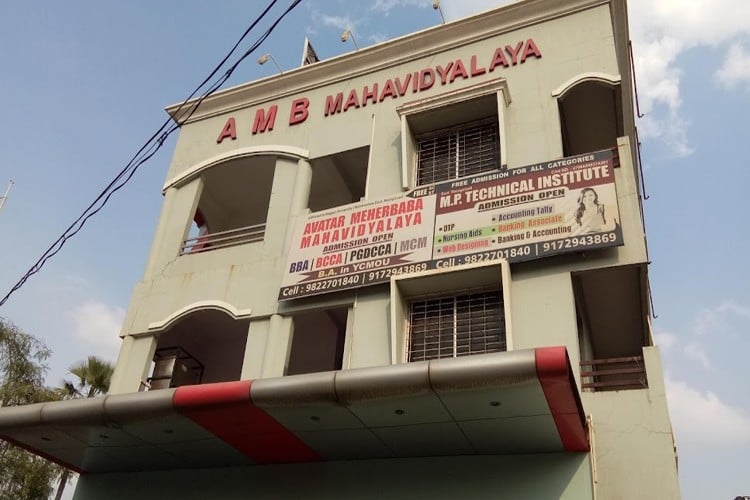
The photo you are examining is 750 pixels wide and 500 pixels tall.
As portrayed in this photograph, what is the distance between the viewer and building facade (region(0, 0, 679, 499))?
7625 mm

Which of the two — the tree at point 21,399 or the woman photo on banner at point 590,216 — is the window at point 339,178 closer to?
the woman photo on banner at point 590,216

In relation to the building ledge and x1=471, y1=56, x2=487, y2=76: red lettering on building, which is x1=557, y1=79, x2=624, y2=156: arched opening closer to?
x1=471, y1=56, x2=487, y2=76: red lettering on building

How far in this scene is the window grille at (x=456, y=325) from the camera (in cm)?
920

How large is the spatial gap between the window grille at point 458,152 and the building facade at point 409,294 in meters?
0.04

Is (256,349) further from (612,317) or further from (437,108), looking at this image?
(612,317)

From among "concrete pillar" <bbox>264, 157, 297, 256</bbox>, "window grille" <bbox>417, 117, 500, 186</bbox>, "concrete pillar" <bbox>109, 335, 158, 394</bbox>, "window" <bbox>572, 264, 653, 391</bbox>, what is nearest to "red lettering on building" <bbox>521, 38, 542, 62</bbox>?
"window grille" <bbox>417, 117, 500, 186</bbox>

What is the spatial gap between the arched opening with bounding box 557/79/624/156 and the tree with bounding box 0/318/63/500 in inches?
640

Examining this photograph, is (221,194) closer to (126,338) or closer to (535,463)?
(126,338)

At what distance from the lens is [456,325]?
9.49 m

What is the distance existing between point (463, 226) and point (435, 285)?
1025 mm

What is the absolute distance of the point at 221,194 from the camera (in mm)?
15188

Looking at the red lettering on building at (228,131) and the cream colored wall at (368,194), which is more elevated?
the red lettering on building at (228,131)

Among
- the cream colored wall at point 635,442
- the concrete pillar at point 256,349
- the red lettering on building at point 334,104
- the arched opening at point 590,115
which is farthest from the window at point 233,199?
the cream colored wall at point 635,442

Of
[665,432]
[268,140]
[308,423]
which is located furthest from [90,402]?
[665,432]
